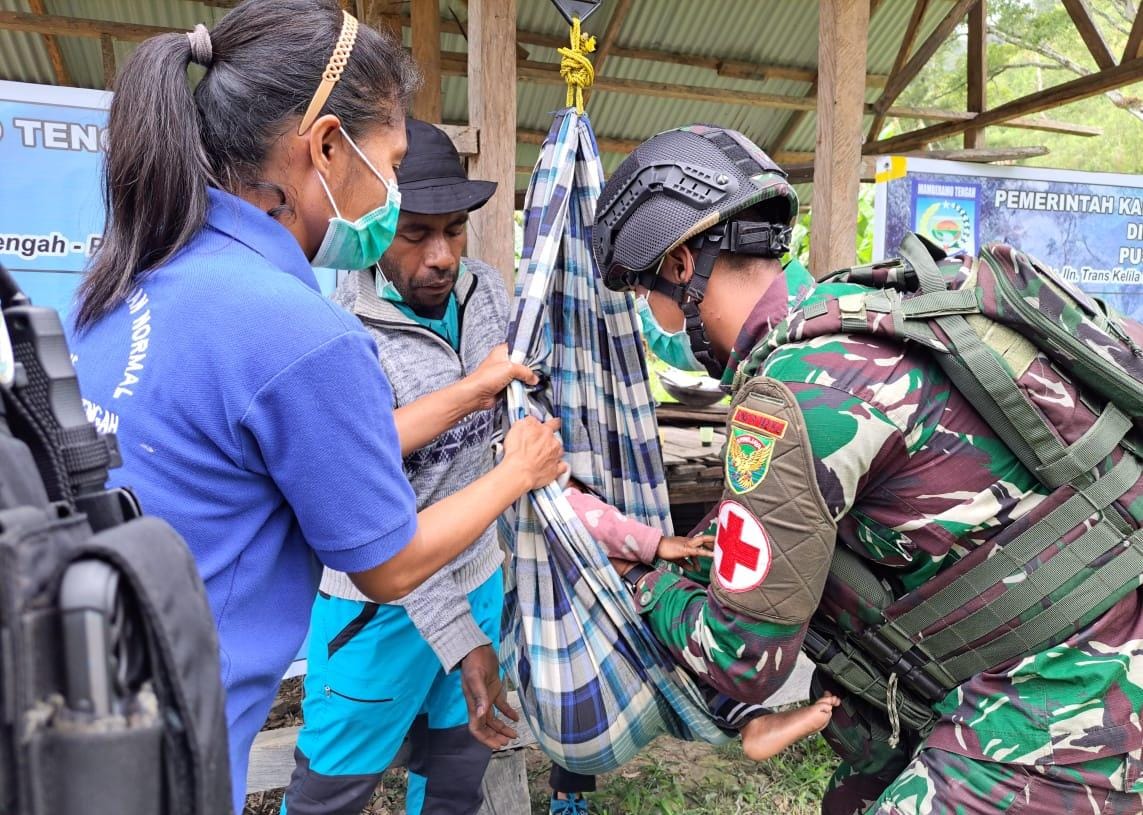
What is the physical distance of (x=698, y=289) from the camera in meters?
1.77

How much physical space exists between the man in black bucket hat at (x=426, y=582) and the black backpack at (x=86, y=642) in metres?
1.26

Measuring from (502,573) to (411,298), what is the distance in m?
0.86

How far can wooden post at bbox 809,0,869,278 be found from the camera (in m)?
2.78

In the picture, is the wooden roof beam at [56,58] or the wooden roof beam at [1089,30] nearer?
the wooden roof beam at [1089,30]

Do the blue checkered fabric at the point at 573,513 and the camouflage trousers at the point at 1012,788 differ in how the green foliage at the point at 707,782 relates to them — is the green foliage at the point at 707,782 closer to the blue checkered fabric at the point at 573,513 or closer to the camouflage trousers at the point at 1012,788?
the blue checkered fabric at the point at 573,513

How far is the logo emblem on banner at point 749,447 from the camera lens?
1.42 metres

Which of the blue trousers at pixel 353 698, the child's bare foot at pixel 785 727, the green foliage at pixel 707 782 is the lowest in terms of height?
the green foliage at pixel 707 782

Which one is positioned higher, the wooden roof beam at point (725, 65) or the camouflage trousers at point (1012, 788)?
the wooden roof beam at point (725, 65)

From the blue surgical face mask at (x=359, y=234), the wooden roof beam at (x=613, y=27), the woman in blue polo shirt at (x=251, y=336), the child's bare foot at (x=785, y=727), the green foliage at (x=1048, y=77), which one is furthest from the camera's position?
the green foliage at (x=1048, y=77)

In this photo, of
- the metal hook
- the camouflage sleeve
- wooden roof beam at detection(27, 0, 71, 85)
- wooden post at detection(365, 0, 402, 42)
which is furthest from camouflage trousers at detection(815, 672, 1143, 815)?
wooden roof beam at detection(27, 0, 71, 85)

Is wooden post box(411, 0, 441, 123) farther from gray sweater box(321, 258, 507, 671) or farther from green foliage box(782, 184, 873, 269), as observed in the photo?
green foliage box(782, 184, 873, 269)

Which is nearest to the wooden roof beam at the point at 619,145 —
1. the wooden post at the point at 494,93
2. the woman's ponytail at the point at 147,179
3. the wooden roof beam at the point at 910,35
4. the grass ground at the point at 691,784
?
the wooden roof beam at the point at 910,35

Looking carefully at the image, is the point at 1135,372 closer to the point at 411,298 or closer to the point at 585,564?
the point at 585,564

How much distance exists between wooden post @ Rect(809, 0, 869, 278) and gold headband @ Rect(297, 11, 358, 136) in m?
1.79
